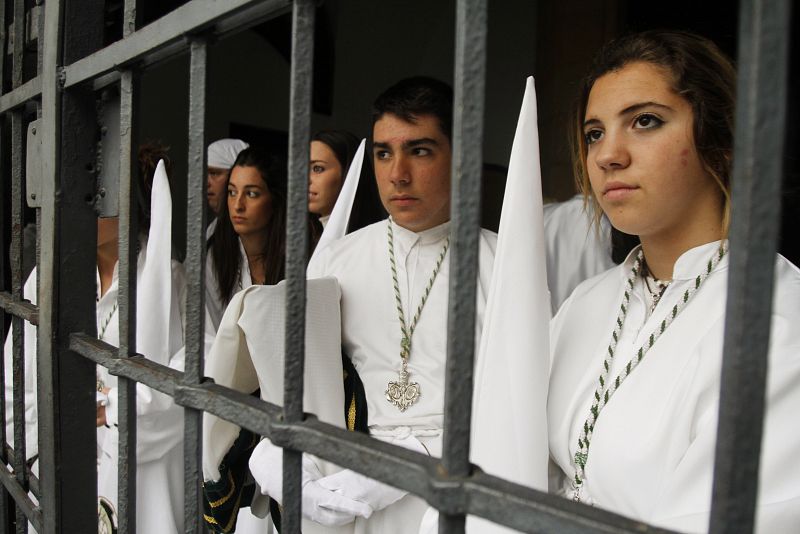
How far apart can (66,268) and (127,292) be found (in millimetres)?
249

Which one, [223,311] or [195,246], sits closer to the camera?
[195,246]

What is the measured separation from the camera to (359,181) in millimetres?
2752

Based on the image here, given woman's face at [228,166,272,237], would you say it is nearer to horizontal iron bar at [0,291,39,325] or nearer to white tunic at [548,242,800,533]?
horizontal iron bar at [0,291,39,325]

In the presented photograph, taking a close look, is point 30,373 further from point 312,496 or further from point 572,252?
point 572,252

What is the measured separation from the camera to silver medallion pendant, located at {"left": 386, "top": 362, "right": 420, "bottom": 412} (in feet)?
5.84

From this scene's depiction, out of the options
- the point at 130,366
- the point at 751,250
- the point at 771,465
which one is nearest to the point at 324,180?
the point at 130,366

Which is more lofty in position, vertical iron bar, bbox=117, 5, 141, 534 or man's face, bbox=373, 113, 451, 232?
man's face, bbox=373, 113, 451, 232

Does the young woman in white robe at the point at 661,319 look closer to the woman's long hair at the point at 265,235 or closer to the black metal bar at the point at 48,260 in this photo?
the black metal bar at the point at 48,260

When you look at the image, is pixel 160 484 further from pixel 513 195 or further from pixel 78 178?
pixel 513 195

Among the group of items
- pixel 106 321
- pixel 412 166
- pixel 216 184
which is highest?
pixel 216 184

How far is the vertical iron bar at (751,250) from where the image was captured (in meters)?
0.38

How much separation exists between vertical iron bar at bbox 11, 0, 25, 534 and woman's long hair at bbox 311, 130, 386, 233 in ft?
4.57

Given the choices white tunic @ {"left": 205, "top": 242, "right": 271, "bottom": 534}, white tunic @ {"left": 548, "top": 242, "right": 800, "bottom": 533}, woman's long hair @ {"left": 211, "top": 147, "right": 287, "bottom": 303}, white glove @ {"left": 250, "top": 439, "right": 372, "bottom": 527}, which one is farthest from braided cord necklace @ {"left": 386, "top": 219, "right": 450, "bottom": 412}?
woman's long hair @ {"left": 211, "top": 147, "right": 287, "bottom": 303}

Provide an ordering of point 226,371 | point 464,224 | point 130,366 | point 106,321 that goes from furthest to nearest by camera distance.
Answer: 1. point 106,321
2. point 226,371
3. point 130,366
4. point 464,224
